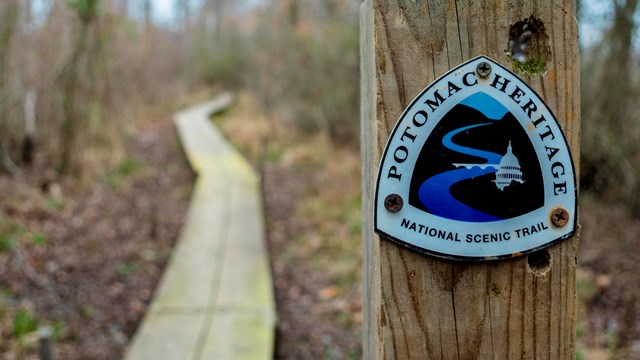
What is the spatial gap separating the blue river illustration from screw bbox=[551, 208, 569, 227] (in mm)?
136

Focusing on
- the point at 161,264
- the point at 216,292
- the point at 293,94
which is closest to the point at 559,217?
the point at 216,292

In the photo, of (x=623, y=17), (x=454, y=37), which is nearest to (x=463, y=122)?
(x=454, y=37)

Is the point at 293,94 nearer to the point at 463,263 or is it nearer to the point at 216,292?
the point at 216,292

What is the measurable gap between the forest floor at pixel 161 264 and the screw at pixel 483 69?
2.85 metres

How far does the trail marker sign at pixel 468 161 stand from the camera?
3.77 ft

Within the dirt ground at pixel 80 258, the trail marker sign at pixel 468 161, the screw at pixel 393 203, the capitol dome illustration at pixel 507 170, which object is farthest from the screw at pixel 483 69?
the dirt ground at pixel 80 258

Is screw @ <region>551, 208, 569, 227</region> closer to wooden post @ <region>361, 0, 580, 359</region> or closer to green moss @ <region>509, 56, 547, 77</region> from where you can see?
wooden post @ <region>361, 0, 580, 359</region>

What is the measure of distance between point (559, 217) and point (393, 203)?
339mm

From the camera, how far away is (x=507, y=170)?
3.78ft

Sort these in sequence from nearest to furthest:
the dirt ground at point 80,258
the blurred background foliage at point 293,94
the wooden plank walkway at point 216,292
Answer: the wooden plank walkway at point 216,292 → the dirt ground at point 80,258 → the blurred background foliage at point 293,94

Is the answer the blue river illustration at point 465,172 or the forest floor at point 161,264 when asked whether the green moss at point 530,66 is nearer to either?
the blue river illustration at point 465,172

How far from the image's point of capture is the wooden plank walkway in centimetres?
381

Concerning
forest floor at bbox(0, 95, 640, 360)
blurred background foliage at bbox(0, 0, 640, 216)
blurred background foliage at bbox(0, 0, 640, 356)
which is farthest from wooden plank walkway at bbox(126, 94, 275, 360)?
blurred background foliage at bbox(0, 0, 640, 216)

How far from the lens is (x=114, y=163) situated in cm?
1004
